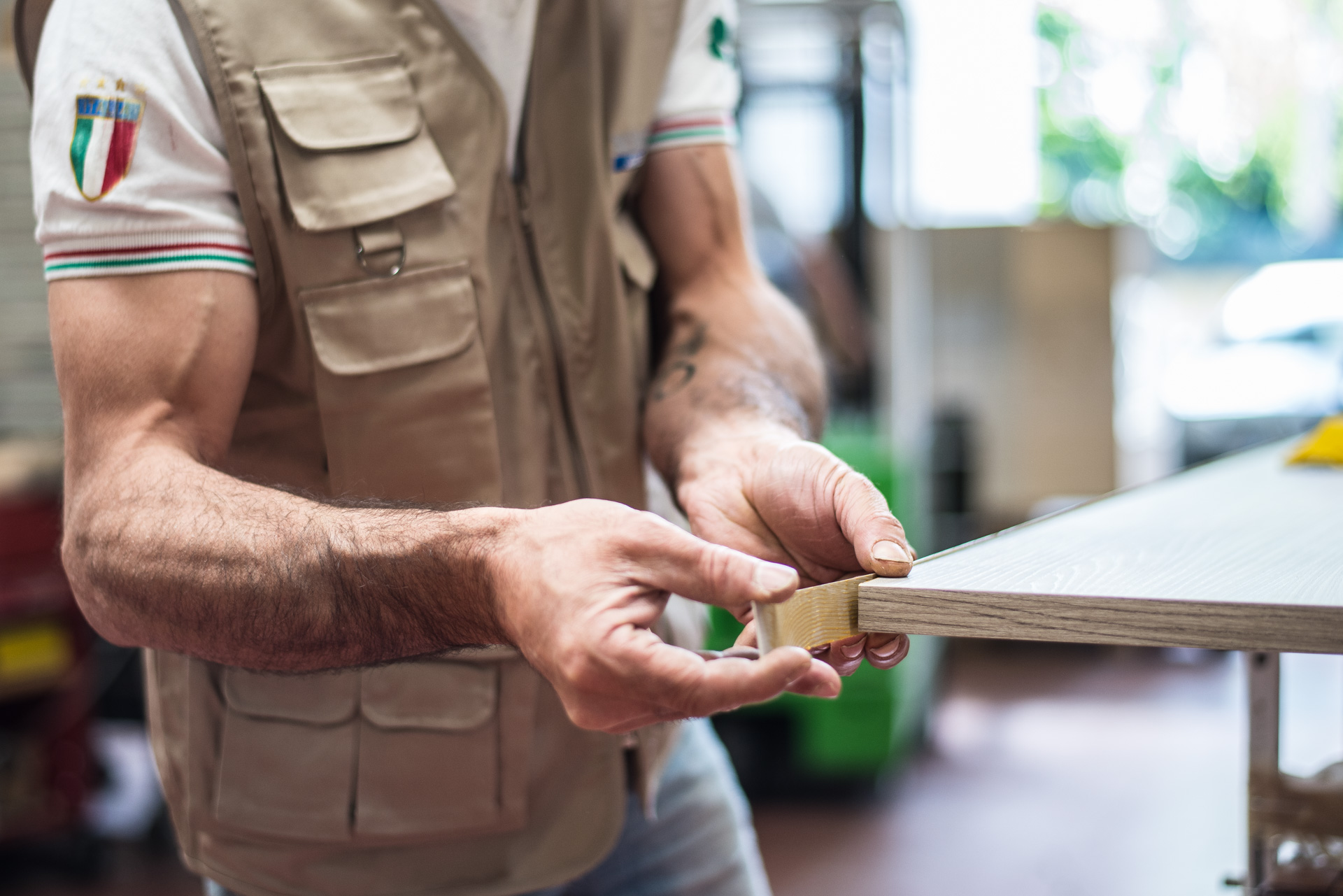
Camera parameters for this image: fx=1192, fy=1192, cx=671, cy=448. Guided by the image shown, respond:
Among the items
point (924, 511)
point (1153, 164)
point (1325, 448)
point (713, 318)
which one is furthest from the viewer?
point (1153, 164)

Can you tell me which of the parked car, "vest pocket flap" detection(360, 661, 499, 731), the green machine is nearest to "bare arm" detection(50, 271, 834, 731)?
"vest pocket flap" detection(360, 661, 499, 731)

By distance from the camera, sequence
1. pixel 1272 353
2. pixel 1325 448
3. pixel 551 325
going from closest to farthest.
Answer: pixel 551 325 < pixel 1325 448 < pixel 1272 353

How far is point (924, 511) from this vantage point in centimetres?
431

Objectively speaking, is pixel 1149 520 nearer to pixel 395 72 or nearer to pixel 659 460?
pixel 659 460

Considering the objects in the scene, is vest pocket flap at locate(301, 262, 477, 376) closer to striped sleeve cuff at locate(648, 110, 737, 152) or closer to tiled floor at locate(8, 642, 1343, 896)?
striped sleeve cuff at locate(648, 110, 737, 152)

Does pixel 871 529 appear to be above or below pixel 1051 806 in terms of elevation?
above

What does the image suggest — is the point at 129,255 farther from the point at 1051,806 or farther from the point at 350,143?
the point at 1051,806

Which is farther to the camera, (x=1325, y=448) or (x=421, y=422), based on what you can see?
(x=1325, y=448)

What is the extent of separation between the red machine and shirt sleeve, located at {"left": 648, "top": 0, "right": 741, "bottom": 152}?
7.46ft

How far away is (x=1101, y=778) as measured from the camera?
3672mm

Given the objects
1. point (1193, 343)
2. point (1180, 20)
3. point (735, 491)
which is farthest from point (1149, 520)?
point (1180, 20)

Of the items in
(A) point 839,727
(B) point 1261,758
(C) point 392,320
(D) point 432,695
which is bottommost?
(A) point 839,727

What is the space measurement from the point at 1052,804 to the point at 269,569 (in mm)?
3124

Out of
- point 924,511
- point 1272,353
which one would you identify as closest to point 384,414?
point 924,511
